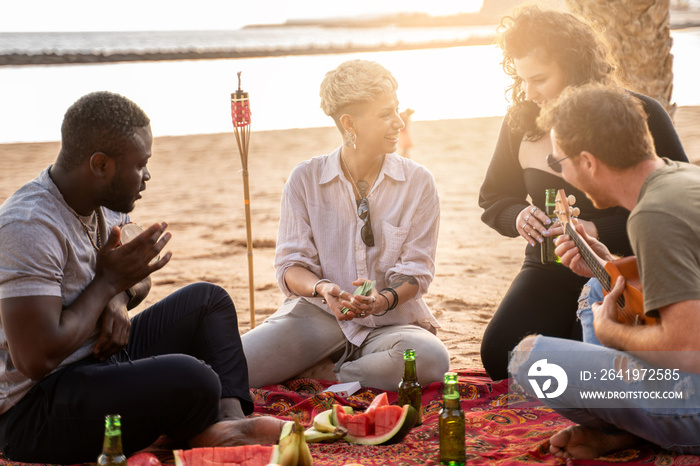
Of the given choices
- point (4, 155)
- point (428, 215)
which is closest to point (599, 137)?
point (428, 215)

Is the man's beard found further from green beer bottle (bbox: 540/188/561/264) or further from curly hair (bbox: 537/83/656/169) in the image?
green beer bottle (bbox: 540/188/561/264)

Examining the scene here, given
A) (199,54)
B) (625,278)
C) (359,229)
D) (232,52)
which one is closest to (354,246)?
(359,229)

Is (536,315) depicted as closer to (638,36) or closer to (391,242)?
(391,242)

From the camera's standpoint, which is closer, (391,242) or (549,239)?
(549,239)

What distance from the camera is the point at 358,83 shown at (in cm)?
446

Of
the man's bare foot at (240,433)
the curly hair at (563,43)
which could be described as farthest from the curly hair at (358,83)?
the man's bare foot at (240,433)

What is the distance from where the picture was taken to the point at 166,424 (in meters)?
3.38

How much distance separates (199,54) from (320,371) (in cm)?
2883

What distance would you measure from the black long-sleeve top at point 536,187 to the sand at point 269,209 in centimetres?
113

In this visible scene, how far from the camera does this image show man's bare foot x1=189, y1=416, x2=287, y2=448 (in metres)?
3.45

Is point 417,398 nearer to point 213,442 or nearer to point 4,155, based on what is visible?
point 213,442

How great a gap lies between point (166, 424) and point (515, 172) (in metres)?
2.65

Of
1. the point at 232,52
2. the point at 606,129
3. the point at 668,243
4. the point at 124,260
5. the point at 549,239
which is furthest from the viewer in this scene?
the point at 232,52

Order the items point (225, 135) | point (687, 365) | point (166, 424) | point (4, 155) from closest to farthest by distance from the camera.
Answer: point (687, 365)
point (166, 424)
point (4, 155)
point (225, 135)
